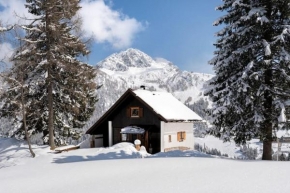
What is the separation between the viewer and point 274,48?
496 inches

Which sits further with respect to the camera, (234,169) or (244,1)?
(244,1)

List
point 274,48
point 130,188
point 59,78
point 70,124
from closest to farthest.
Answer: point 130,188 < point 274,48 < point 59,78 < point 70,124

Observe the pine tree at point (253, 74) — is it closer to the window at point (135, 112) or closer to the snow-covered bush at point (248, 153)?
the snow-covered bush at point (248, 153)

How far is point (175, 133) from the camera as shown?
1009 inches

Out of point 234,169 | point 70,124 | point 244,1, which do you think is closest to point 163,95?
point 70,124

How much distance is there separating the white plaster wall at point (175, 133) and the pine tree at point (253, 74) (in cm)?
1058

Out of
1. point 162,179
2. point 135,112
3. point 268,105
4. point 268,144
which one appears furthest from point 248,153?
point 162,179

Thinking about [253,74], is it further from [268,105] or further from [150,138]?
[150,138]

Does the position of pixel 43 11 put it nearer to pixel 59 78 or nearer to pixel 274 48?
pixel 59 78

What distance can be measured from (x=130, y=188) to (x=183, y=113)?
831 inches

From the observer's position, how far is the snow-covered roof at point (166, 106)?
969 inches

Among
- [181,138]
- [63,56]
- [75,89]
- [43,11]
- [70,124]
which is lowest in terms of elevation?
[181,138]

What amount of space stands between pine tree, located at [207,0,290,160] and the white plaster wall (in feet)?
34.7

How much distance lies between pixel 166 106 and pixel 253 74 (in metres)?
15.5
